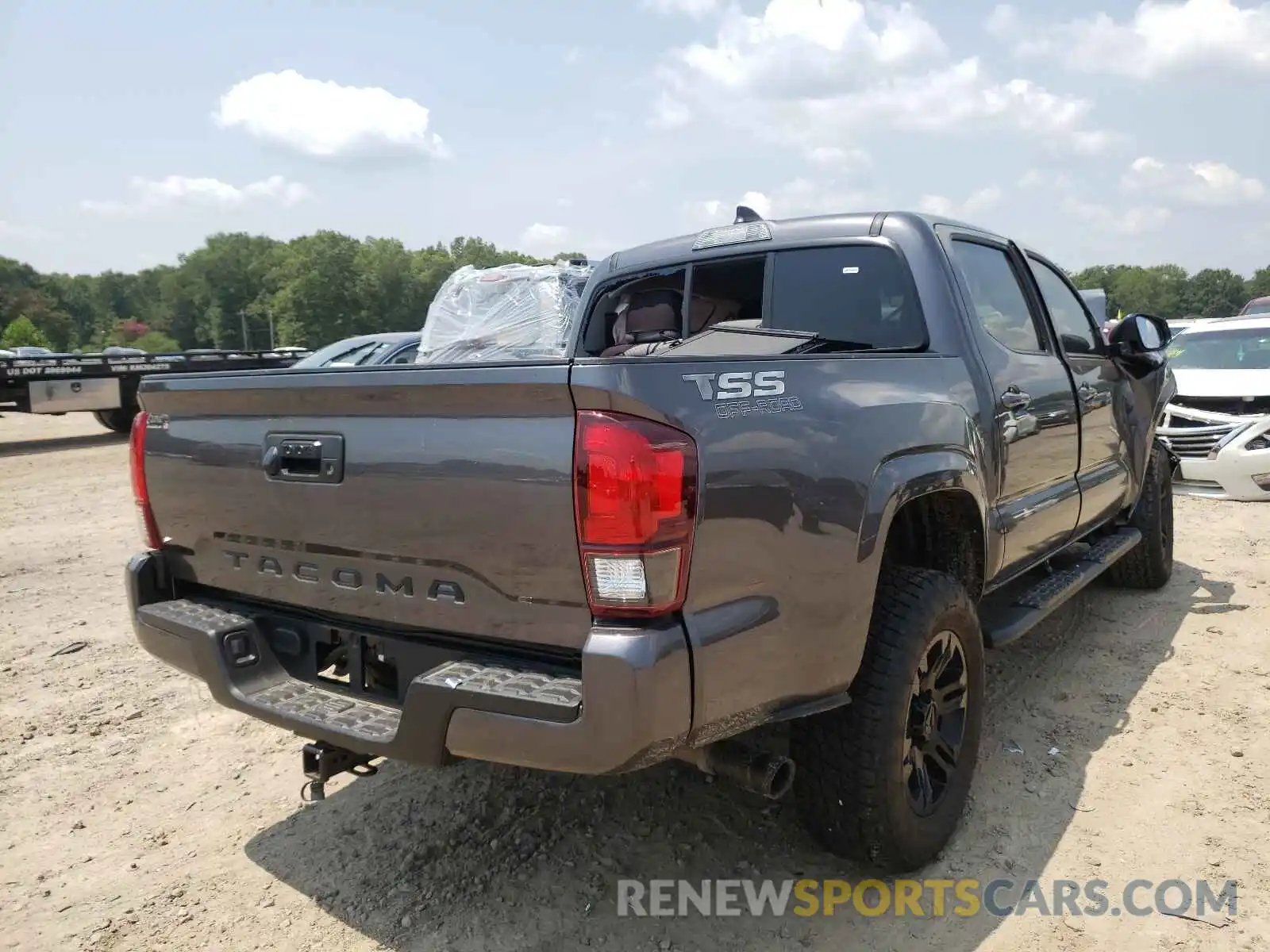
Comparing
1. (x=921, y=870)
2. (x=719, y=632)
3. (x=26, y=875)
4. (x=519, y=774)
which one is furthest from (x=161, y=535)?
(x=921, y=870)

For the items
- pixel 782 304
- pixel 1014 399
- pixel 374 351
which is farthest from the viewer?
pixel 374 351

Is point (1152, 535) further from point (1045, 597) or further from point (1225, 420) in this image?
point (1225, 420)

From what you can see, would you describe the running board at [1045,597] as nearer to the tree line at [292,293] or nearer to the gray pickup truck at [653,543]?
the gray pickup truck at [653,543]

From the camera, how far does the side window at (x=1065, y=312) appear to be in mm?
4219

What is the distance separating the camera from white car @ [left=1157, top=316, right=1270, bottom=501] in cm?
805

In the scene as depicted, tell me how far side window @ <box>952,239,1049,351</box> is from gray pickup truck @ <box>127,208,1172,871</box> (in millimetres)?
35

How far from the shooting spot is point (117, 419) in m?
16.3

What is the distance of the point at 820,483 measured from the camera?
7.51 ft

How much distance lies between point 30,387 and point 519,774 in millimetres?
13471

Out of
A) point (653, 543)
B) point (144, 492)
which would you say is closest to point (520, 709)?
point (653, 543)

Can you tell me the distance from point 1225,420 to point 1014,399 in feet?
20.6

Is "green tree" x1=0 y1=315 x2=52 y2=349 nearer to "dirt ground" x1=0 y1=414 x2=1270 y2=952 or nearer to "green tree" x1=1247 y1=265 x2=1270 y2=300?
"dirt ground" x1=0 y1=414 x2=1270 y2=952

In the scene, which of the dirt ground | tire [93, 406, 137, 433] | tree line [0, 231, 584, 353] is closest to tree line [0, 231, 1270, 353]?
tree line [0, 231, 584, 353]

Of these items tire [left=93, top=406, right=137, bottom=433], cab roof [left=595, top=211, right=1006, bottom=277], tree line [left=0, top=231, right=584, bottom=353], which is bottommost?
tire [left=93, top=406, right=137, bottom=433]
